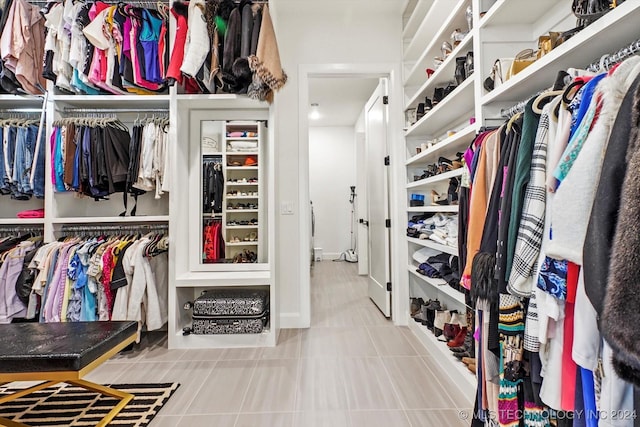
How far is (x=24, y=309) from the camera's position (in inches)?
80.0

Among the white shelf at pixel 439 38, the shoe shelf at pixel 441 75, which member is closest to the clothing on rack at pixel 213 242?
the shoe shelf at pixel 441 75

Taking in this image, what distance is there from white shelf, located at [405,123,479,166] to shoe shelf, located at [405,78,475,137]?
0.22 meters

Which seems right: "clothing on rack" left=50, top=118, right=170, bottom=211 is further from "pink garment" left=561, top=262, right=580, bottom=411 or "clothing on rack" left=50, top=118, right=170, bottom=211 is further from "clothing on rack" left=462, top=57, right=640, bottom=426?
"pink garment" left=561, top=262, right=580, bottom=411

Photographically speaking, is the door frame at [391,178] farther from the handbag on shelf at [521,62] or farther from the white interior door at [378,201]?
the handbag on shelf at [521,62]

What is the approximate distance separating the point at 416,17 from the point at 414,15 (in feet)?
0.15

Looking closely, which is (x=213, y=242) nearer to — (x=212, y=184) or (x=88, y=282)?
(x=212, y=184)

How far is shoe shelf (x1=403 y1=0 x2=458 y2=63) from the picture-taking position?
1.98 m

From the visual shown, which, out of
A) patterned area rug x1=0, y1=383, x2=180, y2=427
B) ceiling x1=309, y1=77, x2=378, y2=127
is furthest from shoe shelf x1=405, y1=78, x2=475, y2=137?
patterned area rug x1=0, y1=383, x2=180, y2=427

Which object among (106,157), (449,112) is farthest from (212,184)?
(449,112)

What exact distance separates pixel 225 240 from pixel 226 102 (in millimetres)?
1126

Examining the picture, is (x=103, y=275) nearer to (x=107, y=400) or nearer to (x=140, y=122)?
(x=107, y=400)

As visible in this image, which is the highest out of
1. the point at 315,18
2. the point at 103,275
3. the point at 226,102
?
the point at 315,18

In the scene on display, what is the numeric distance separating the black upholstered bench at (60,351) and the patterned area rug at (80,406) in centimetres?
5

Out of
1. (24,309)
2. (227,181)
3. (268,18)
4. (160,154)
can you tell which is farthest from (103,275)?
(268,18)
